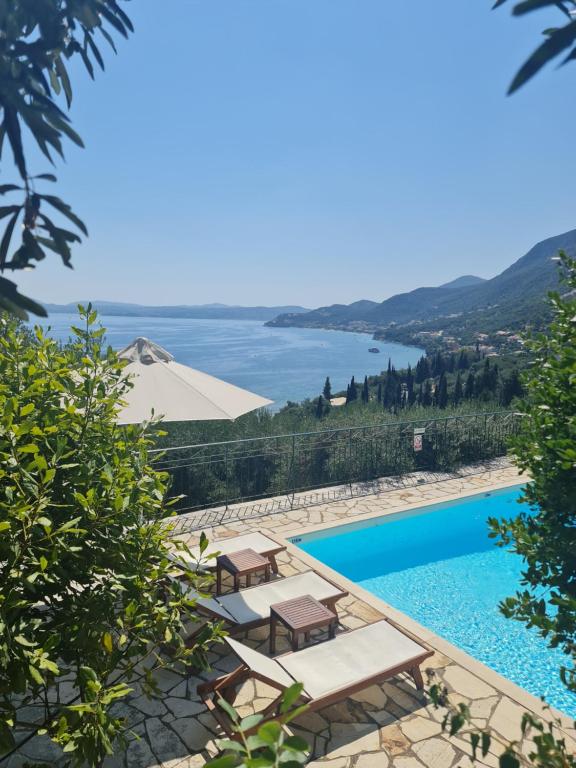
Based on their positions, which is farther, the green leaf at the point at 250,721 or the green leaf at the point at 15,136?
the green leaf at the point at 15,136

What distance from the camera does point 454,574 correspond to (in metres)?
7.99

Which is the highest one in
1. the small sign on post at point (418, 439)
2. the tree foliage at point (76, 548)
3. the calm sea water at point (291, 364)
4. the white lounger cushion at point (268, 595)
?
the tree foliage at point (76, 548)

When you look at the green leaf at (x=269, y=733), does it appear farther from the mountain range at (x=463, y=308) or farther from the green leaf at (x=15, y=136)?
the mountain range at (x=463, y=308)

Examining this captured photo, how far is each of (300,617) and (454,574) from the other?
4054mm

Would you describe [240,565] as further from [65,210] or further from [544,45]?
[544,45]

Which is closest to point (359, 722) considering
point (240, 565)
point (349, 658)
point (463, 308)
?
point (349, 658)

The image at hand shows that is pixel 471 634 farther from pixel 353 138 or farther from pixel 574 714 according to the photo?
pixel 353 138

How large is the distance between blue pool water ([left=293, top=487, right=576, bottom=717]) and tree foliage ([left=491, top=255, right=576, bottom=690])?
336 cm

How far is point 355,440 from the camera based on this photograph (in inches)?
440

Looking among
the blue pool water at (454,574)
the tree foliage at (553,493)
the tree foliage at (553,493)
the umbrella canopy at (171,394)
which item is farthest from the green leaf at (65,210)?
the blue pool water at (454,574)

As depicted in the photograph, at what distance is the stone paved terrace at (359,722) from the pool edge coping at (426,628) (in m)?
0.02

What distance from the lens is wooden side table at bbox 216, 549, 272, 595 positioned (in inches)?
232

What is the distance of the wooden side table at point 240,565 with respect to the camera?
5.89m

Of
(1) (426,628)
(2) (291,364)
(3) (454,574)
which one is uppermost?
(1) (426,628)
